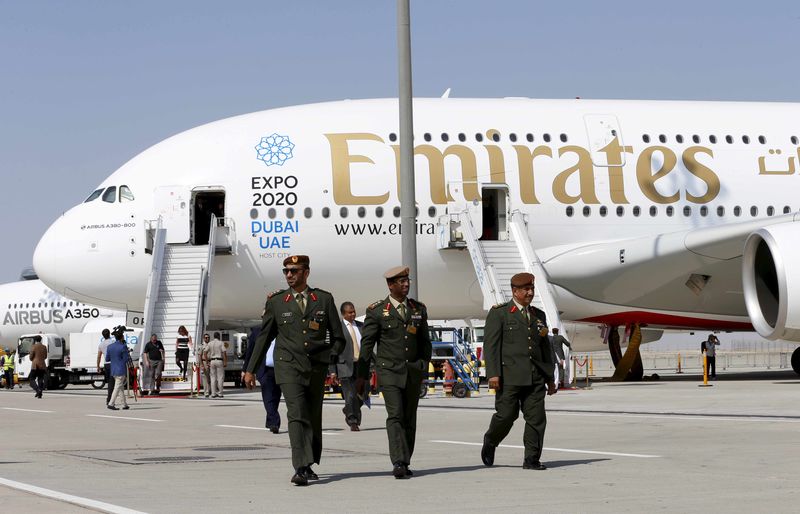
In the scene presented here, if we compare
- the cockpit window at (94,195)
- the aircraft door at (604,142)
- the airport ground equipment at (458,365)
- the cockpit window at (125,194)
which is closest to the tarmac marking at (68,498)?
the airport ground equipment at (458,365)

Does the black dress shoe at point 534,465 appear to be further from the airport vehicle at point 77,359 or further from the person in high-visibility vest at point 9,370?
the person in high-visibility vest at point 9,370

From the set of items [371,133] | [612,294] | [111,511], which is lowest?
[111,511]

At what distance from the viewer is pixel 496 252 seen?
24469 millimetres

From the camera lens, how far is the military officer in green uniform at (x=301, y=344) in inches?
368

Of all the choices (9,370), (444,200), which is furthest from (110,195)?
(9,370)

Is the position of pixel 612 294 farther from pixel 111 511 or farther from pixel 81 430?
pixel 111 511

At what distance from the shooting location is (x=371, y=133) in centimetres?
2453

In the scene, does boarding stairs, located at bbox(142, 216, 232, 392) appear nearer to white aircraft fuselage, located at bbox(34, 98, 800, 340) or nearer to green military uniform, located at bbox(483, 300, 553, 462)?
white aircraft fuselage, located at bbox(34, 98, 800, 340)

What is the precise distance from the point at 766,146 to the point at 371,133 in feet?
26.3

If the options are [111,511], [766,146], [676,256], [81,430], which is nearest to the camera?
[111,511]

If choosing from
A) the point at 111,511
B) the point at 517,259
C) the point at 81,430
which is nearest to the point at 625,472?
the point at 111,511

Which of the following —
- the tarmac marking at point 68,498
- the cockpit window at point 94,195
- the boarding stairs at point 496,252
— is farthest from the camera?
the cockpit window at point 94,195

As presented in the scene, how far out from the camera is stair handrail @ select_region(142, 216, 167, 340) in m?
24.0

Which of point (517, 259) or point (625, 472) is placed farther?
point (517, 259)
